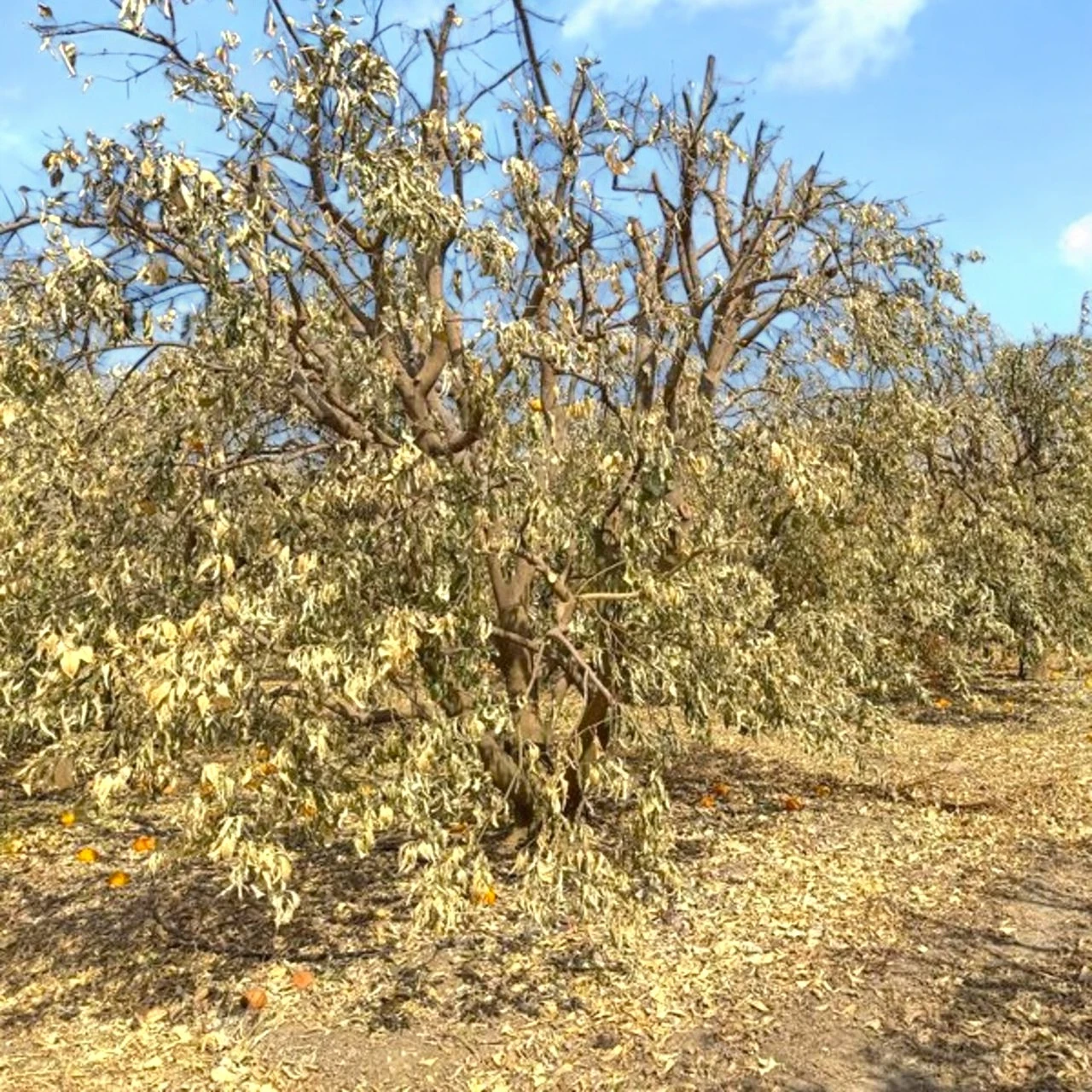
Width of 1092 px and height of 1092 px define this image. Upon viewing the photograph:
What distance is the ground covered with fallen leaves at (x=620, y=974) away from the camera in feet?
15.6

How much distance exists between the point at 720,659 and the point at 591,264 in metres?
2.88

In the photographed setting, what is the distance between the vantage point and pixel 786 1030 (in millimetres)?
5000

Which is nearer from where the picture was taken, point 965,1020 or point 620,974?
point 965,1020

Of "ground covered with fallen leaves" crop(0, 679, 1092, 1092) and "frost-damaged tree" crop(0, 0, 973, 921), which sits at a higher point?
"frost-damaged tree" crop(0, 0, 973, 921)

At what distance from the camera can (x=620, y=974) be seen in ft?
18.3

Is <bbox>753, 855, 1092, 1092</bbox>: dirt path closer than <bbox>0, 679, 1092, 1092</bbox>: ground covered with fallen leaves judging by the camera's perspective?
Yes

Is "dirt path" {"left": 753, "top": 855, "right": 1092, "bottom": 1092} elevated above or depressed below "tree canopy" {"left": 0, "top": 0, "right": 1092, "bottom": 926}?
below

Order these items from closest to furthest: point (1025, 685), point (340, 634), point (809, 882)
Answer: point (340, 634) → point (809, 882) → point (1025, 685)

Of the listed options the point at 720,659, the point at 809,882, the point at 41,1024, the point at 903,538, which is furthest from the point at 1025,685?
the point at 41,1024

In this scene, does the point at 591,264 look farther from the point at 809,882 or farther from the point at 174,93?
the point at 809,882

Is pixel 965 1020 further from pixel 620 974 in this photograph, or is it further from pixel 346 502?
pixel 346 502

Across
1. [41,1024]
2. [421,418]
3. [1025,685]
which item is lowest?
[41,1024]

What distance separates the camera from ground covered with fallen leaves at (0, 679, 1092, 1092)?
4.77 metres

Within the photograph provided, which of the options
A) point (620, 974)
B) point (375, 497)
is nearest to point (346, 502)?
point (375, 497)
